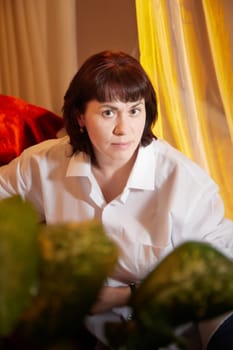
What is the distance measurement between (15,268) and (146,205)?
747 millimetres

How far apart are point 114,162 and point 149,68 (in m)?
0.60

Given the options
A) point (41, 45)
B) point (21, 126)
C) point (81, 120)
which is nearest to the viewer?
point (81, 120)

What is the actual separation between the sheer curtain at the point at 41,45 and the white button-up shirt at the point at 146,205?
0.66m

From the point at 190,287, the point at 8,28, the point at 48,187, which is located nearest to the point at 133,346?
→ the point at 190,287

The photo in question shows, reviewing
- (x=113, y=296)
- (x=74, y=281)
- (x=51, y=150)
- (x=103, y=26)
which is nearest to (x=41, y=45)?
(x=103, y=26)

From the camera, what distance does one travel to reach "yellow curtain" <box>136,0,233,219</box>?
1.53 metres

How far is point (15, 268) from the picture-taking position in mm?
366

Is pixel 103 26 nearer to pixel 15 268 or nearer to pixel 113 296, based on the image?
pixel 113 296

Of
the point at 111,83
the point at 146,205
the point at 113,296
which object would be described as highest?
the point at 111,83

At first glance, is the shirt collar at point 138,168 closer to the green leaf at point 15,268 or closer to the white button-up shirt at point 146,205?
the white button-up shirt at point 146,205

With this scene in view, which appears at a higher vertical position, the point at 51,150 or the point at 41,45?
the point at 41,45

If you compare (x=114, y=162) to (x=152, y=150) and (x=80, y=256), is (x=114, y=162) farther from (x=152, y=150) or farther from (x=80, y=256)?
(x=80, y=256)

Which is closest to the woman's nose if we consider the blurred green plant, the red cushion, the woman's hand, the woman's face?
the woman's face

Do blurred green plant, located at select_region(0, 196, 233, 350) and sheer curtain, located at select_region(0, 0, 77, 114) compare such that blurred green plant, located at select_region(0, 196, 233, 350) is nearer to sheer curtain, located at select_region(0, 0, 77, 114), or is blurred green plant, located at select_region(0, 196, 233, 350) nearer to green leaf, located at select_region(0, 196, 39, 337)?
green leaf, located at select_region(0, 196, 39, 337)
